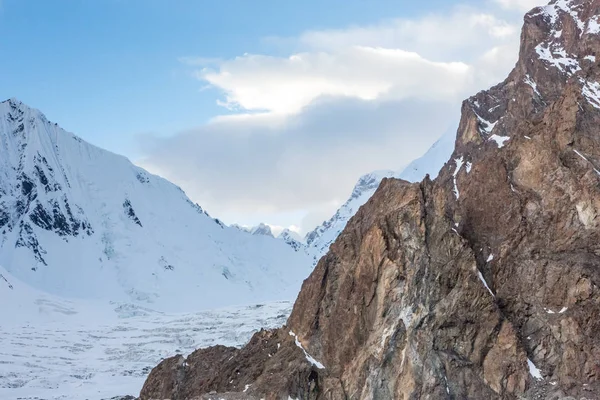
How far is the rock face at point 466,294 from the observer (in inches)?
3231

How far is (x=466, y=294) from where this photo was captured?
8706 cm

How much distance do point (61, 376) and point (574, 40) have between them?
13375 cm

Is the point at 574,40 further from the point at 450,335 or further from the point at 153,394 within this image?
the point at 153,394

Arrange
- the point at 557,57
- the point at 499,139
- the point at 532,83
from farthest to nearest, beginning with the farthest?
1. the point at 499,139
2. the point at 532,83
3. the point at 557,57

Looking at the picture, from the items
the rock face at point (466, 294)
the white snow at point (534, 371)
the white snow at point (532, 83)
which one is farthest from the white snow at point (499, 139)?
the white snow at point (534, 371)

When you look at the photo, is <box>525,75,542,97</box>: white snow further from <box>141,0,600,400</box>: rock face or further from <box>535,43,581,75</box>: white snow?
<box>141,0,600,400</box>: rock face

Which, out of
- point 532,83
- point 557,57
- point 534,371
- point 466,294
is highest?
point 557,57

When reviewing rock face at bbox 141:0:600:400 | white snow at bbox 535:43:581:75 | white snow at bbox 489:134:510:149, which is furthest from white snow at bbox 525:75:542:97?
rock face at bbox 141:0:600:400

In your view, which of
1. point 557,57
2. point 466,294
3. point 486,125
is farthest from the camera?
point 486,125

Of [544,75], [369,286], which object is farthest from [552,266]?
[544,75]

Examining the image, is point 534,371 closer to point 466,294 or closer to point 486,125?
point 466,294

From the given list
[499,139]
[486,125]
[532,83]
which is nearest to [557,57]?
[532,83]

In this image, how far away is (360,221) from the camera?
96.4 metres

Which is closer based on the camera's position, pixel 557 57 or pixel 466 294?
pixel 466 294
